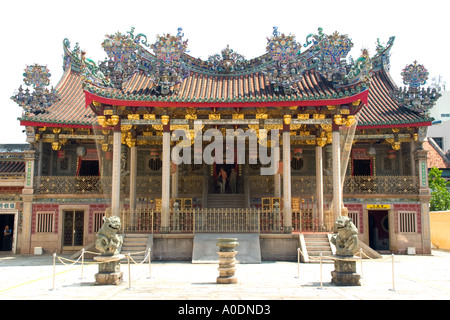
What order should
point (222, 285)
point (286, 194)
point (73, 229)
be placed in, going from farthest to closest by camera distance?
1. point (73, 229)
2. point (286, 194)
3. point (222, 285)

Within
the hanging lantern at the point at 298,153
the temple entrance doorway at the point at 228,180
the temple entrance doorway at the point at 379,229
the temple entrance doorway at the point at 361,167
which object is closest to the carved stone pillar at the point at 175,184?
the temple entrance doorway at the point at 228,180

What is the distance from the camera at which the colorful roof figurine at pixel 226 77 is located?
16938mm

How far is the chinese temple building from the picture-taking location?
56.7 feet

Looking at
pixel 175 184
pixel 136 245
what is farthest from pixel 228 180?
pixel 136 245

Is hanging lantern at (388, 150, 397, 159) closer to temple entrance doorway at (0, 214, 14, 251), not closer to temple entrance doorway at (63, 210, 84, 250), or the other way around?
temple entrance doorway at (63, 210, 84, 250)

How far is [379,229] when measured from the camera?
23.7m

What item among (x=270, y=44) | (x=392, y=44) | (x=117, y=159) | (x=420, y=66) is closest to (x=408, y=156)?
(x=420, y=66)

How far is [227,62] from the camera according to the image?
2019 cm

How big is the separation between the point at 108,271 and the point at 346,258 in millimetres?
5763

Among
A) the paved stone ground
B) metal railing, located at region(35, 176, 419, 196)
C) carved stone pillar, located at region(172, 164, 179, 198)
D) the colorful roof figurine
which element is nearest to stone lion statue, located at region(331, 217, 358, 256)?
the paved stone ground

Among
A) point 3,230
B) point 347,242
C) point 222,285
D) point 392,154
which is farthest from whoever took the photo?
point 392,154

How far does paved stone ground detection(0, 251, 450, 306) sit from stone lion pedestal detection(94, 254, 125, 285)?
23 centimetres

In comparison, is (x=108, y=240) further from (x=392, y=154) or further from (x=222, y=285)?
(x=392, y=154)

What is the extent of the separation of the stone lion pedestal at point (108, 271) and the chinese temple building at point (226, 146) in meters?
5.81
